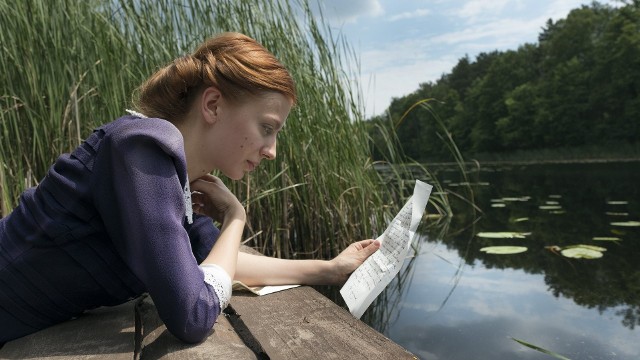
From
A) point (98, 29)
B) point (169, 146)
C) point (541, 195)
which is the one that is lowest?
point (541, 195)

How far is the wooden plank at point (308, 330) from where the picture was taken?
2.75ft

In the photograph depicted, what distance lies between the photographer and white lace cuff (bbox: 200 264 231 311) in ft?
3.16

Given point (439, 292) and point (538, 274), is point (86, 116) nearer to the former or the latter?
point (439, 292)

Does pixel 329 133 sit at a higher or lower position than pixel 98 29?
lower

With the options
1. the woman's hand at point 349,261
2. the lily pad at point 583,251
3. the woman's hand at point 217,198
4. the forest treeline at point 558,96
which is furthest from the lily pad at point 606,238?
the forest treeline at point 558,96

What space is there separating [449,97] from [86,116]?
4356cm

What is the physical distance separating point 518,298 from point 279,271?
1295 millimetres

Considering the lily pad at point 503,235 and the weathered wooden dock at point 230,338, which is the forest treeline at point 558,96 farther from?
the weathered wooden dock at point 230,338

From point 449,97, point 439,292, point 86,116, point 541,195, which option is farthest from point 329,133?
point 449,97

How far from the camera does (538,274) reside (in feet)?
8.68

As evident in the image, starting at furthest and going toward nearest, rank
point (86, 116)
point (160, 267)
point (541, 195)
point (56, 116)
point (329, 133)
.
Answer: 1. point (541, 195)
2. point (329, 133)
3. point (86, 116)
4. point (56, 116)
5. point (160, 267)

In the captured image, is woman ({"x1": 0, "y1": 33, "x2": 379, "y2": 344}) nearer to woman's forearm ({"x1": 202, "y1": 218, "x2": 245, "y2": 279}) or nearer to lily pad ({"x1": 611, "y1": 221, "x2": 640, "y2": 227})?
woman's forearm ({"x1": 202, "y1": 218, "x2": 245, "y2": 279})

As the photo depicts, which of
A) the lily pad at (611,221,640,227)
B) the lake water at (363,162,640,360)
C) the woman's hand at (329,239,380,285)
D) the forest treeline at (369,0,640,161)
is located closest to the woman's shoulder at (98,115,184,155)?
the woman's hand at (329,239,380,285)

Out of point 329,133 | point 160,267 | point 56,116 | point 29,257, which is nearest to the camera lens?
point 160,267
